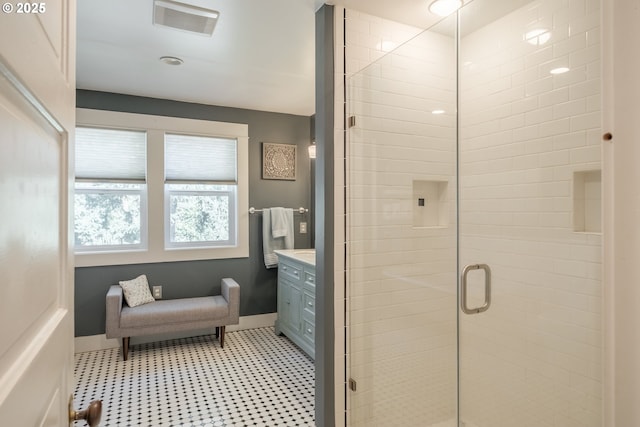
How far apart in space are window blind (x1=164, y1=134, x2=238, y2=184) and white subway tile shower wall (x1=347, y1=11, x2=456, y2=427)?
7.66 ft

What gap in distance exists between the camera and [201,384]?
9.08 feet

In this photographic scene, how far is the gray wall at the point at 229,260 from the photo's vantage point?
137 inches

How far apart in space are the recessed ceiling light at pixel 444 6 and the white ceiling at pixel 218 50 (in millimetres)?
43

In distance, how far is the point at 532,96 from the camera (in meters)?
1.88

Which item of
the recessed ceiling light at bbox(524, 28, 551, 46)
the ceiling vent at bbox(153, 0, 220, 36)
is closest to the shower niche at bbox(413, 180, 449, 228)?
the recessed ceiling light at bbox(524, 28, 551, 46)

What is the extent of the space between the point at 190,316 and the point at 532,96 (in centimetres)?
313

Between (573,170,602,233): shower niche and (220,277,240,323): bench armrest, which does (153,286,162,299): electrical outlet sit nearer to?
(220,277,240,323): bench armrest

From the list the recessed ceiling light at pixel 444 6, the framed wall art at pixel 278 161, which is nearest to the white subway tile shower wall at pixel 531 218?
the recessed ceiling light at pixel 444 6

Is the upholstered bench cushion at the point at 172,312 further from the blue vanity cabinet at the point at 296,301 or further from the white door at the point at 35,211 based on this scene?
the white door at the point at 35,211

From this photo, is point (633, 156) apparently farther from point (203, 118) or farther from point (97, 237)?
point (97, 237)

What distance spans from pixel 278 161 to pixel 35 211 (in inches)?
148

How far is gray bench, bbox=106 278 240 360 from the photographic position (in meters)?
3.13

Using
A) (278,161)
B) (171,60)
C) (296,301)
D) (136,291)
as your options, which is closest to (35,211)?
(171,60)

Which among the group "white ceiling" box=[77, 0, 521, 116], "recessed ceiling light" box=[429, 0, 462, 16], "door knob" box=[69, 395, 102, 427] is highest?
"white ceiling" box=[77, 0, 521, 116]
